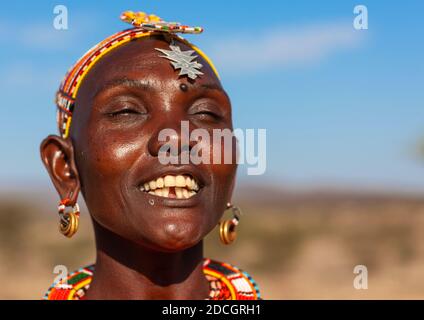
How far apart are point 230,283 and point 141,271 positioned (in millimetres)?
863

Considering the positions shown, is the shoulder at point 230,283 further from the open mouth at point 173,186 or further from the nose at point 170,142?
the nose at point 170,142

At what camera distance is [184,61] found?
14.4 ft

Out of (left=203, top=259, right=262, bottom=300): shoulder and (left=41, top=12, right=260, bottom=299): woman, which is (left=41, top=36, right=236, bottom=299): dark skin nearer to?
(left=41, top=12, right=260, bottom=299): woman

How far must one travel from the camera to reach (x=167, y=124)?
163 inches

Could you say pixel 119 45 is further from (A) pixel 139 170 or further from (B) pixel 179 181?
(B) pixel 179 181

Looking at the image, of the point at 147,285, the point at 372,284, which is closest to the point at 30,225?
the point at 372,284

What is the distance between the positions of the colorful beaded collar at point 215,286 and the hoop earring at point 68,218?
2.03ft

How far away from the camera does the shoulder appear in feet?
16.1

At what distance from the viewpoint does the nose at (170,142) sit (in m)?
4.03

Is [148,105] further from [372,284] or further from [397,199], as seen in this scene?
[397,199]

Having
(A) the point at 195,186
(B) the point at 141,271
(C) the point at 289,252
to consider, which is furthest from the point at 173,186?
(C) the point at 289,252

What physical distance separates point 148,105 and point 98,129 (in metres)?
0.36

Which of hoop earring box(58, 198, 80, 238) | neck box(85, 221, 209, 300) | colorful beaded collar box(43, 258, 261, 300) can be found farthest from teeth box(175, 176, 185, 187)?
colorful beaded collar box(43, 258, 261, 300)

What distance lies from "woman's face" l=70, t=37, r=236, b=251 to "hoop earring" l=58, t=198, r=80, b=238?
16 cm
